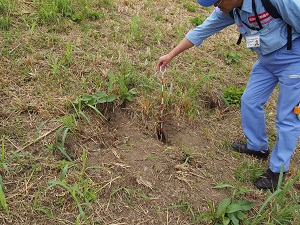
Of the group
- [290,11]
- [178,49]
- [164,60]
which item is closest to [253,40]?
[290,11]

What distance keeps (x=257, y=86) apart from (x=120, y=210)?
1.31 metres

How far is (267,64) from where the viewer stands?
2.36 meters

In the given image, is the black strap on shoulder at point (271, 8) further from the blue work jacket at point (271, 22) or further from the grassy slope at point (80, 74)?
the grassy slope at point (80, 74)

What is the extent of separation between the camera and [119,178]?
2352 mm

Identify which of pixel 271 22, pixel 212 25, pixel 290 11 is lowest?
pixel 212 25

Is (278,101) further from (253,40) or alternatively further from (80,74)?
(80,74)

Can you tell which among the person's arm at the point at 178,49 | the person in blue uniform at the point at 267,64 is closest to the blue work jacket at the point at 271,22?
the person in blue uniform at the point at 267,64

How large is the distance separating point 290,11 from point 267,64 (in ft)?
1.42

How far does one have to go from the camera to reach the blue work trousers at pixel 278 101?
2.23m

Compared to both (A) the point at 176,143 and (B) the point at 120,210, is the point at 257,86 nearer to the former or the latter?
(A) the point at 176,143

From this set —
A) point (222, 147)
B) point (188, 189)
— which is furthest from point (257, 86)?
point (188, 189)

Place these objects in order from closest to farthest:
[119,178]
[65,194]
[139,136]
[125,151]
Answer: [65,194], [119,178], [125,151], [139,136]

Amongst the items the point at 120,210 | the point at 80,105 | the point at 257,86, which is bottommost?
the point at 120,210

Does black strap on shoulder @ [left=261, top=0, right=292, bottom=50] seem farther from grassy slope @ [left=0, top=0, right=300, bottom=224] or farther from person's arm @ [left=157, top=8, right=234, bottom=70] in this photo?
grassy slope @ [left=0, top=0, right=300, bottom=224]
